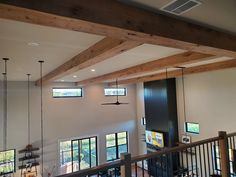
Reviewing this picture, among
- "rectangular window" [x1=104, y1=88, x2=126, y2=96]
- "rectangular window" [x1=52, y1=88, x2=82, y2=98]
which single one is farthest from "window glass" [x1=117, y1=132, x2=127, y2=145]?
"rectangular window" [x1=52, y1=88, x2=82, y2=98]

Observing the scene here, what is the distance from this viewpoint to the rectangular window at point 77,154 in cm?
1011

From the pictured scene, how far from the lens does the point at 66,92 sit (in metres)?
10.2

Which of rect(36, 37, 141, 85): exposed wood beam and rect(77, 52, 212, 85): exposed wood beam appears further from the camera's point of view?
rect(77, 52, 212, 85): exposed wood beam

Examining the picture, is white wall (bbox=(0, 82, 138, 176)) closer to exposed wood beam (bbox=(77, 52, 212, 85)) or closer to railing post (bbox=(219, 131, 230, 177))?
exposed wood beam (bbox=(77, 52, 212, 85))

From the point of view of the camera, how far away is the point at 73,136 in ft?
33.8

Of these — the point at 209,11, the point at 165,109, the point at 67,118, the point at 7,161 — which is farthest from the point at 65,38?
the point at 7,161

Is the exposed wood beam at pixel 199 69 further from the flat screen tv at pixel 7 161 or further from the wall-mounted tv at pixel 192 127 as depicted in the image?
the flat screen tv at pixel 7 161

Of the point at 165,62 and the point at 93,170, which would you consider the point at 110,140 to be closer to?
the point at 165,62

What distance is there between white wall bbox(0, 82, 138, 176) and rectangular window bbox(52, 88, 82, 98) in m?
0.20

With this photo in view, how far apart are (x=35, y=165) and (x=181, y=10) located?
30.1ft

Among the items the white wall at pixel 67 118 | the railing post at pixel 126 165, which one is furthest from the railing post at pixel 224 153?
the white wall at pixel 67 118

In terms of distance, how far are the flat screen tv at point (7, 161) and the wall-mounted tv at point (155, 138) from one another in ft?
21.7

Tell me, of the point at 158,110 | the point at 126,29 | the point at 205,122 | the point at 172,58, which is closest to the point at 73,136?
the point at 158,110

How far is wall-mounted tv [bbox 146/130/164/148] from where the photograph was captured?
9492mm
